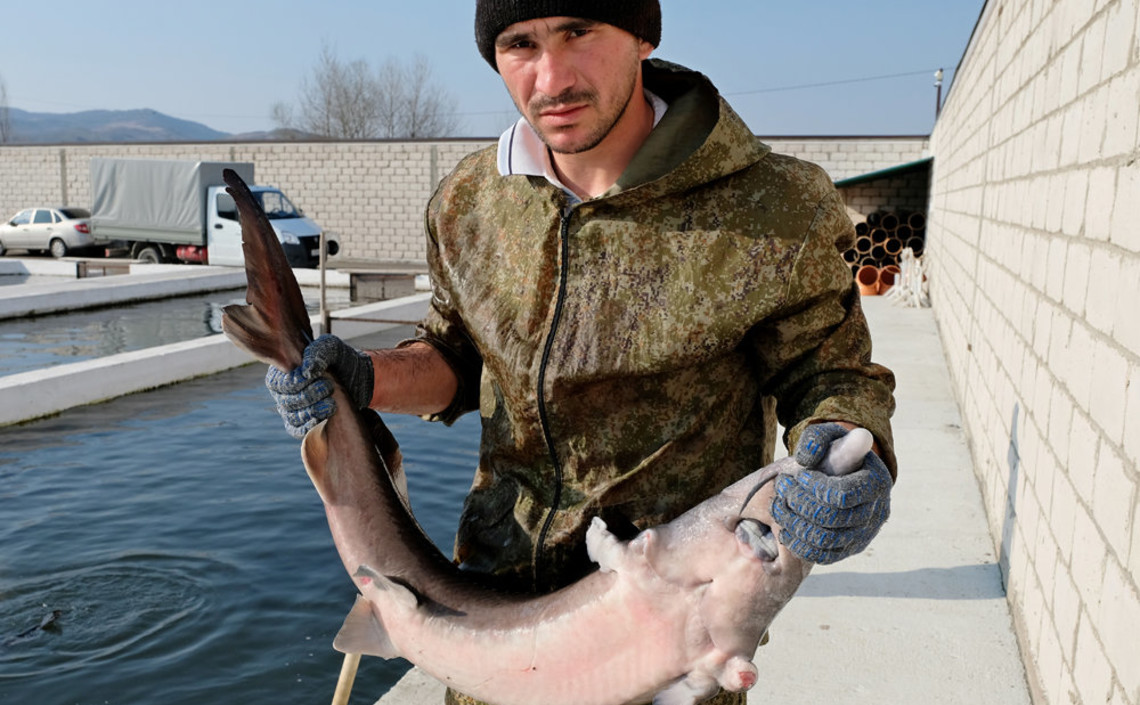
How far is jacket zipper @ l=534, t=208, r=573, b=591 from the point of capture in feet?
6.70

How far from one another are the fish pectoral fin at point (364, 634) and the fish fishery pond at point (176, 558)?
10.2 ft

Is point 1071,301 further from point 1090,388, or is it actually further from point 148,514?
point 148,514

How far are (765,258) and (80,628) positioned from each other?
5.06m

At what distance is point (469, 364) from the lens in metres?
2.51

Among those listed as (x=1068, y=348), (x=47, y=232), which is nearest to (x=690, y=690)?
(x=1068, y=348)

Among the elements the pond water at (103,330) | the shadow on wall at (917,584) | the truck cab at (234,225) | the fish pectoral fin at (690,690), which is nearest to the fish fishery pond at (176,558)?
the shadow on wall at (917,584)

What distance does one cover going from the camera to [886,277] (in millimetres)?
18078

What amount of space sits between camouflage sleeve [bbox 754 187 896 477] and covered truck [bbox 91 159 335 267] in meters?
23.1

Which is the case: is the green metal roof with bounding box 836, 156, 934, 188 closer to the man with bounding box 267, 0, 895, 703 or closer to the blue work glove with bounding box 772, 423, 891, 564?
the man with bounding box 267, 0, 895, 703

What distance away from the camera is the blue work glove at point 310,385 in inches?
80.3

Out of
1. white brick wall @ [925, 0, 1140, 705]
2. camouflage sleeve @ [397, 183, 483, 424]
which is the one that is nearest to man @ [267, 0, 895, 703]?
camouflage sleeve @ [397, 183, 483, 424]

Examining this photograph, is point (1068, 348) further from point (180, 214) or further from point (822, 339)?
point (180, 214)

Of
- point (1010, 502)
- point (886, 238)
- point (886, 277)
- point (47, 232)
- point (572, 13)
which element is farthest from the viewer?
point (47, 232)

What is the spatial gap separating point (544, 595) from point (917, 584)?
293 centimetres
